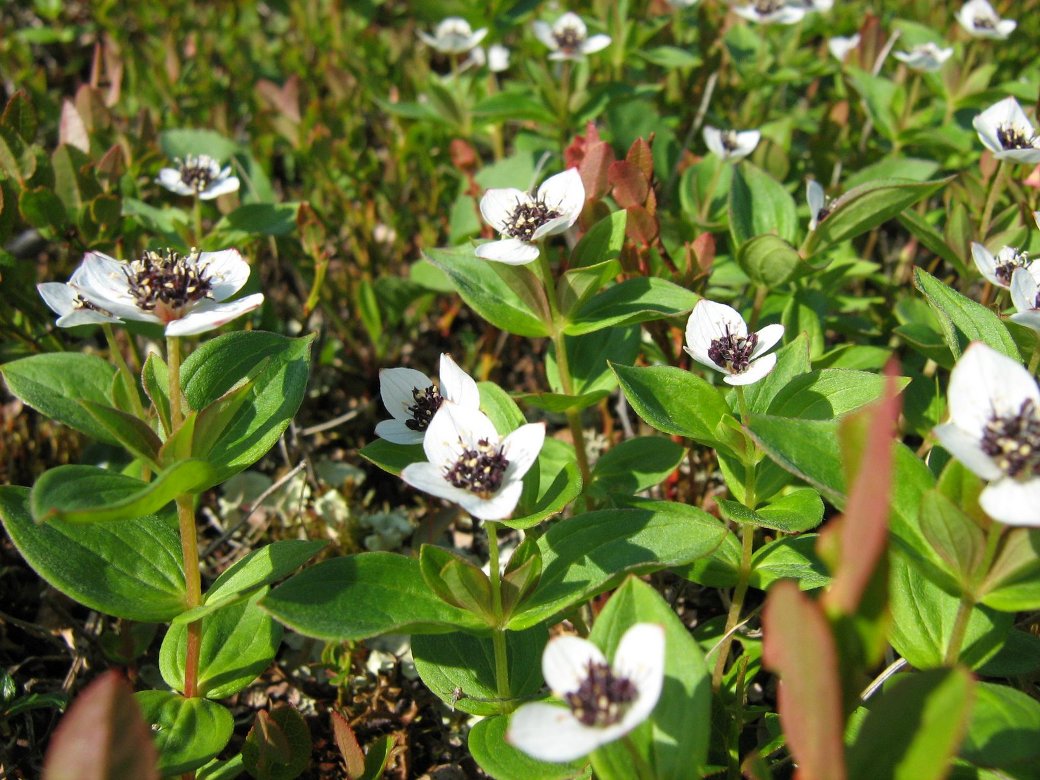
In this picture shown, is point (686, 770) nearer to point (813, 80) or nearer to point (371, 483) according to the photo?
point (371, 483)

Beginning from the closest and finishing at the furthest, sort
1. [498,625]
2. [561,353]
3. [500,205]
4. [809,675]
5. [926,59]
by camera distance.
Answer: [809,675] < [498,625] < [500,205] < [561,353] < [926,59]

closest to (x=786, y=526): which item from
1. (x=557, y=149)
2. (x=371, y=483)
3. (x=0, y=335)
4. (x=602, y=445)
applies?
(x=602, y=445)

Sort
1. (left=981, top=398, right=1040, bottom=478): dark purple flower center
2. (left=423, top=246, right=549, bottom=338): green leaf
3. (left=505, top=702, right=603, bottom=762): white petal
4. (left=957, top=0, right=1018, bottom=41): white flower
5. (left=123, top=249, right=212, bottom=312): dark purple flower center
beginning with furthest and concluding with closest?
(left=957, top=0, right=1018, bottom=41): white flower, (left=423, top=246, right=549, bottom=338): green leaf, (left=123, top=249, right=212, bottom=312): dark purple flower center, (left=981, top=398, right=1040, bottom=478): dark purple flower center, (left=505, top=702, right=603, bottom=762): white petal

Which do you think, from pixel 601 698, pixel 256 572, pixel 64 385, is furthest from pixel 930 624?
pixel 64 385

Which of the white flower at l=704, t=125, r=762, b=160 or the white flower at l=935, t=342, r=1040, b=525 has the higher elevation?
the white flower at l=935, t=342, r=1040, b=525

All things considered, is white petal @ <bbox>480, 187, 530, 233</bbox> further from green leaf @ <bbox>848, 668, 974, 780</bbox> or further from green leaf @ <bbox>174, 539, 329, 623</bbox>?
green leaf @ <bbox>848, 668, 974, 780</bbox>

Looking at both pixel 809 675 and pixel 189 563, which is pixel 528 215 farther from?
pixel 809 675

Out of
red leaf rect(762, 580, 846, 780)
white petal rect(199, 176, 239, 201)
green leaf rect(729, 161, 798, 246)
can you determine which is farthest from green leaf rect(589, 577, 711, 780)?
white petal rect(199, 176, 239, 201)
